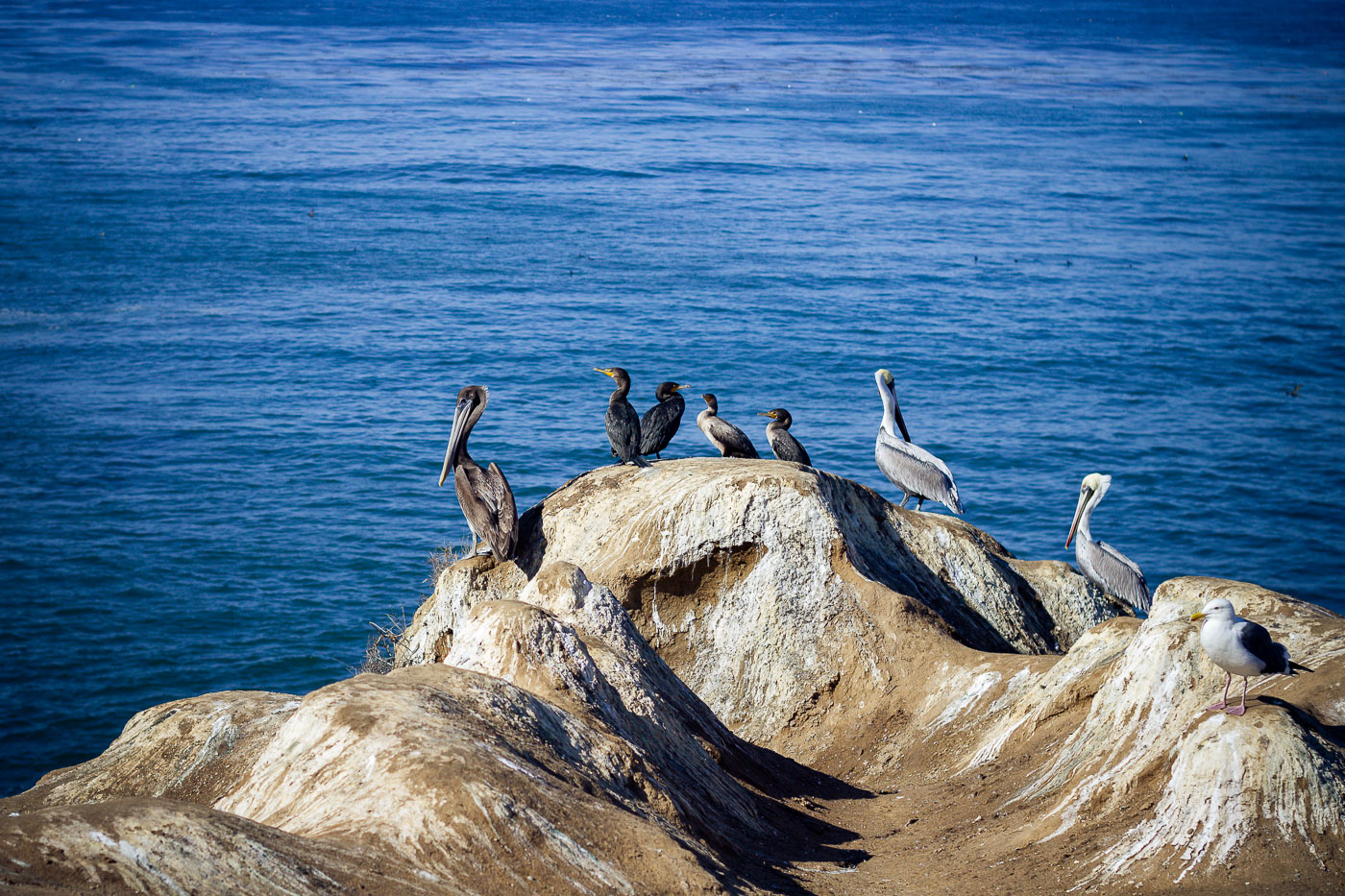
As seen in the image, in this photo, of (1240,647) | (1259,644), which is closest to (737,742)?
(1240,647)

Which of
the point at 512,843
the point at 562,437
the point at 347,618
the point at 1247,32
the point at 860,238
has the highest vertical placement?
the point at 1247,32

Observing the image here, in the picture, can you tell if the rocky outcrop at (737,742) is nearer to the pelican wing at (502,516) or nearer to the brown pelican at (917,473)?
the pelican wing at (502,516)

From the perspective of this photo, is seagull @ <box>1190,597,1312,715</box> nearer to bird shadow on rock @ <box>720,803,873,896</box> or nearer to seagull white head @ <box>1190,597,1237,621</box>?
seagull white head @ <box>1190,597,1237,621</box>

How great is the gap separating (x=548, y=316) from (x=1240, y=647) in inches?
2036

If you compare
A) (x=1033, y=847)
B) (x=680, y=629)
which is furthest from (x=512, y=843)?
(x=680, y=629)

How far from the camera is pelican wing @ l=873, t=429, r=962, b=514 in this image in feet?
69.4

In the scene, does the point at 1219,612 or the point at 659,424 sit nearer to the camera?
the point at 1219,612

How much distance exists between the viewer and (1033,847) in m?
10.0

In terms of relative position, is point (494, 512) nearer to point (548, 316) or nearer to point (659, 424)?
point (659, 424)

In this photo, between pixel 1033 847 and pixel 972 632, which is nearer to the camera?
pixel 1033 847

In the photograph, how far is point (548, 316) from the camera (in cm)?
5909

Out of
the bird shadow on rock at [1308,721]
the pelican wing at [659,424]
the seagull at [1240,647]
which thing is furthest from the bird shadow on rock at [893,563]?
the seagull at [1240,647]

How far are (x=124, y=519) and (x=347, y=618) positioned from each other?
11.5 m

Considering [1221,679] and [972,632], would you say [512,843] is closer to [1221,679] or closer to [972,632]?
[1221,679]
